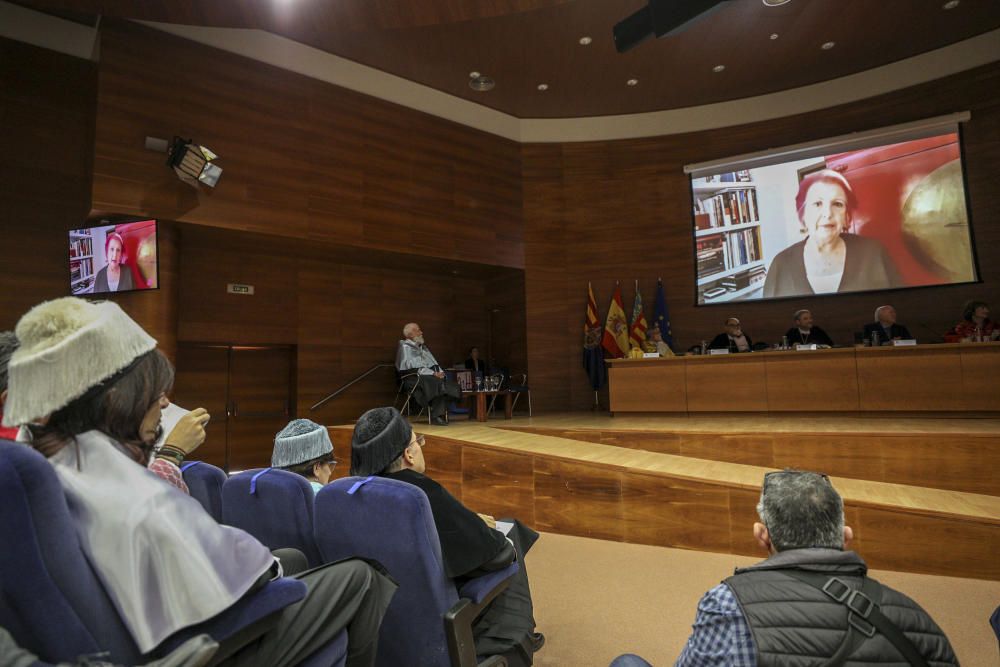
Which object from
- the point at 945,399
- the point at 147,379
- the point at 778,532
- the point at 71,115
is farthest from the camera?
the point at 71,115

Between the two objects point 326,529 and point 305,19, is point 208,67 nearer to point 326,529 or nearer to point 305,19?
point 305,19

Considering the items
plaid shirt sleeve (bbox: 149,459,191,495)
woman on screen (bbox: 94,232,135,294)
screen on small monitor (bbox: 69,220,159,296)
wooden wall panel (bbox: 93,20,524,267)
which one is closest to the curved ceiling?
wooden wall panel (bbox: 93,20,524,267)

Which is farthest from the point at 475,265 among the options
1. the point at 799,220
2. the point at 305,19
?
the point at 799,220

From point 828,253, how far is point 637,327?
8.70ft

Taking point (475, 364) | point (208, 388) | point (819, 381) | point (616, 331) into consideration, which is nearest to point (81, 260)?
point (208, 388)

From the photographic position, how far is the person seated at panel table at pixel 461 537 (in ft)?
5.93

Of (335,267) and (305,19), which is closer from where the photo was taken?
(305,19)

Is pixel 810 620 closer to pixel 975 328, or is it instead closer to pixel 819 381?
pixel 819 381

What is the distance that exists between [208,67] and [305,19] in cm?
133

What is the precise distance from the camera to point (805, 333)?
6.84 meters

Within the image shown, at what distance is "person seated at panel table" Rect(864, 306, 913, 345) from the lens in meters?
6.33

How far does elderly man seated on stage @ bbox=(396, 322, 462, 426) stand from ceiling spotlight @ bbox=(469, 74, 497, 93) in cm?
350

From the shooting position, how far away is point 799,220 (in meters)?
7.72

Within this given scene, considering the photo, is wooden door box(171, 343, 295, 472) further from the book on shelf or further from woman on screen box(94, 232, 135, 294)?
the book on shelf
